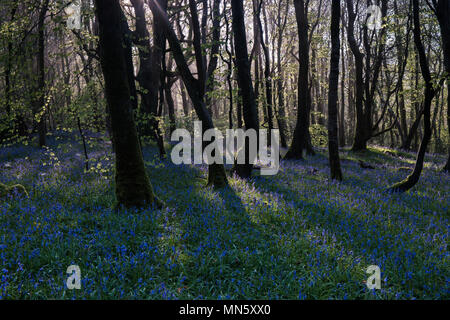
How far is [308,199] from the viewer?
7.70 meters

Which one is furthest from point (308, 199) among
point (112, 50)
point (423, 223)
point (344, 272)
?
point (112, 50)

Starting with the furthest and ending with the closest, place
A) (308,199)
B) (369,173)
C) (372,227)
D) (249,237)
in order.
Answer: (369,173) < (308,199) < (372,227) < (249,237)

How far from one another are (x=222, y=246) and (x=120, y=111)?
12.2 ft

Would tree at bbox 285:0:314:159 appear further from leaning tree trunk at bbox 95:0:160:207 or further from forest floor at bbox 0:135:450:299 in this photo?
leaning tree trunk at bbox 95:0:160:207

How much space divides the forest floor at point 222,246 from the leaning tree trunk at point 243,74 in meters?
2.50

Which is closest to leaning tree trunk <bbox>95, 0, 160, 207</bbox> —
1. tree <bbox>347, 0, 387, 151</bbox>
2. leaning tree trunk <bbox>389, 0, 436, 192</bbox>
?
leaning tree trunk <bbox>389, 0, 436, 192</bbox>

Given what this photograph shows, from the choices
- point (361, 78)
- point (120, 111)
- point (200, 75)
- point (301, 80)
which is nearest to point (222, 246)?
point (120, 111)

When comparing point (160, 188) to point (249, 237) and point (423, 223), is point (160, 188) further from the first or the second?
point (423, 223)

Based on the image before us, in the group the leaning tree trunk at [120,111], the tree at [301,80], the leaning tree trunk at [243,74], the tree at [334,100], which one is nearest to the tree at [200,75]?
the leaning tree trunk at [243,74]

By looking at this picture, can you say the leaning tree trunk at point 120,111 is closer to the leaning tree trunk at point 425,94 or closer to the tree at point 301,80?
the leaning tree trunk at point 425,94

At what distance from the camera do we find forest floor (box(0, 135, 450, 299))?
144 inches

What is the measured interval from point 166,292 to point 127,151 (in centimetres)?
378

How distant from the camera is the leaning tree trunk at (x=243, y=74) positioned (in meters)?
9.93

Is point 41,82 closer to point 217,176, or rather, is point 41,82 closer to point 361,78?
point 217,176
